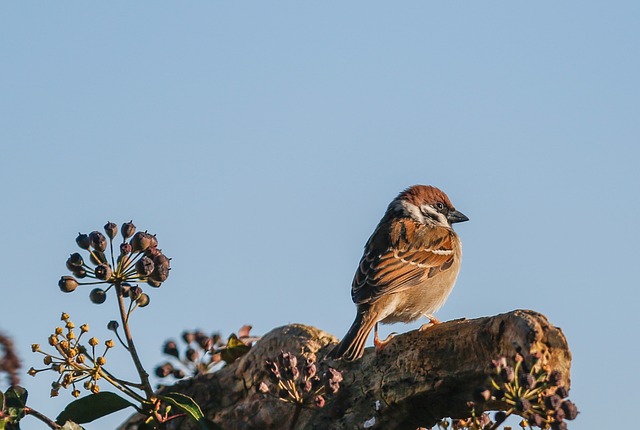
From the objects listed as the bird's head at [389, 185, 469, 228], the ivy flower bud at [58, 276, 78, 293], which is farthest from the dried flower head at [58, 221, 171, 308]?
the bird's head at [389, 185, 469, 228]

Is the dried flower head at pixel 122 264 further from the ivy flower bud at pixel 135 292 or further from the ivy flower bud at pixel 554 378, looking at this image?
the ivy flower bud at pixel 554 378

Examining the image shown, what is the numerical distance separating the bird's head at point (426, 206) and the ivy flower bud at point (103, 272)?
437cm

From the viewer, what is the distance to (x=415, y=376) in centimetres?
427

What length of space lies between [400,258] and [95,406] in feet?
11.6

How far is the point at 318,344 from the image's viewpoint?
505 centimetres

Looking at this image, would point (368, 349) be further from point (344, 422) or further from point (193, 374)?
point (193, 374)

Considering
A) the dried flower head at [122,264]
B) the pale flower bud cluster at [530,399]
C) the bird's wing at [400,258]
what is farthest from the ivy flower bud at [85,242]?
the bird's wing at [400,258]

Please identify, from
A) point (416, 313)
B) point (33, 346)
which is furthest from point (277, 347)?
point (416, 313)

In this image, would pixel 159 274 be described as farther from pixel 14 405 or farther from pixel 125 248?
pixel 14 405

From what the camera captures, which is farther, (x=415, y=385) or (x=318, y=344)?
(x=318, y=344)

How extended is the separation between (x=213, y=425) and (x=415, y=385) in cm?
90

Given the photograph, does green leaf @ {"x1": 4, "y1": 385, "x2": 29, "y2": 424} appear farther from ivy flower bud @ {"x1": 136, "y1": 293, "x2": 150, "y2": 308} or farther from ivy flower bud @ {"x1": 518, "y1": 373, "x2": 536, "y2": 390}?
ivy flower bud @ {"x1": 518, "y1": 373, "x2": 536, "y2": 390}

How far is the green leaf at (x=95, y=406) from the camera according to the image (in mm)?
4070

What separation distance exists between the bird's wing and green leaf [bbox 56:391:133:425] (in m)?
2.78
